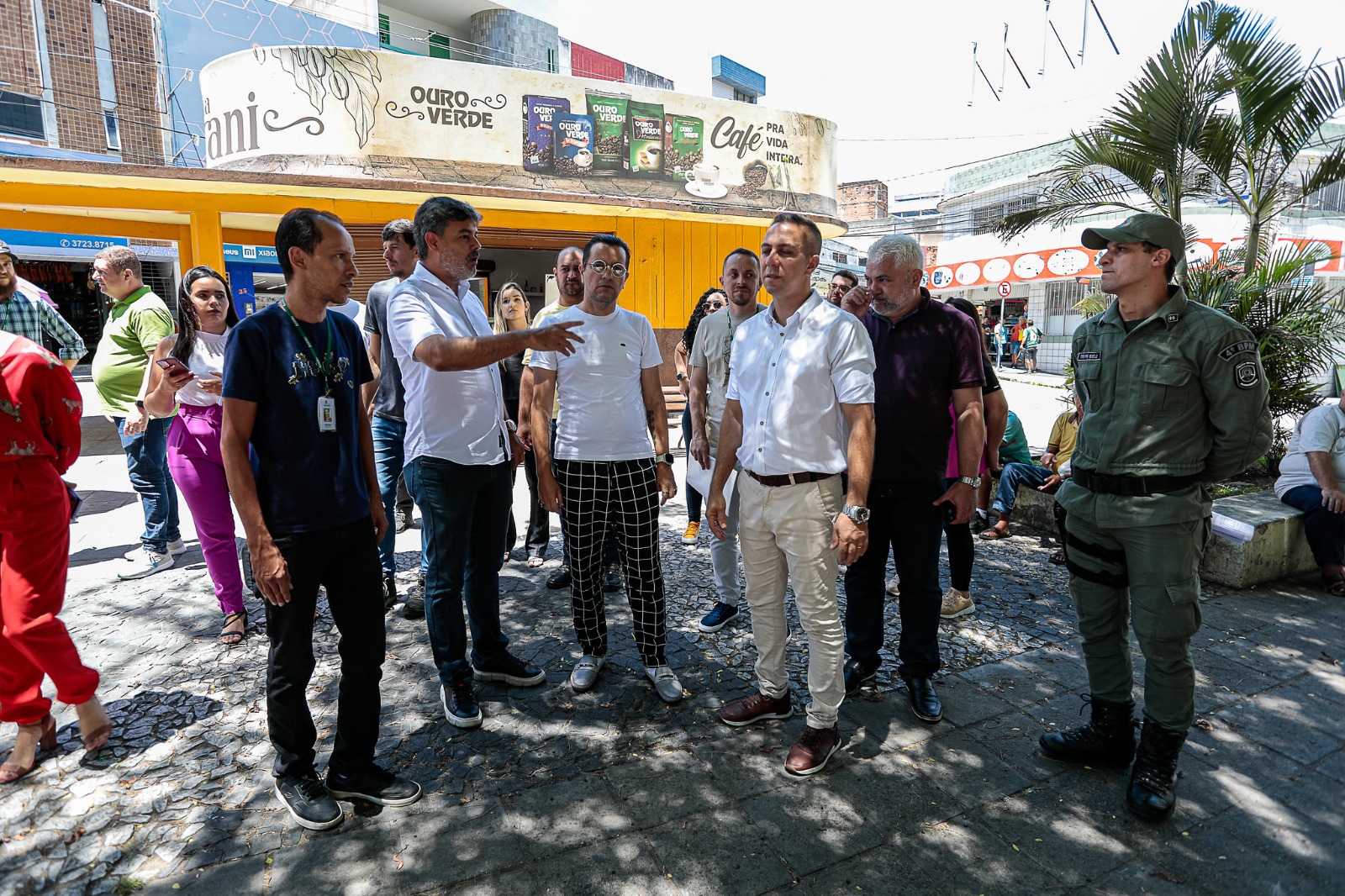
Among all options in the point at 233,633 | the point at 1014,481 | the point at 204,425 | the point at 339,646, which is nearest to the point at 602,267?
the point at 339,646

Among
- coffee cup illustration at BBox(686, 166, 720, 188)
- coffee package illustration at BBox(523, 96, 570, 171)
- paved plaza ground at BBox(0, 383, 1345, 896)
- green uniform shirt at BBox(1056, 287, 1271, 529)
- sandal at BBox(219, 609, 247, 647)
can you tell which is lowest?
paved plaza ground at BBox(0, 383, 1345, 896)

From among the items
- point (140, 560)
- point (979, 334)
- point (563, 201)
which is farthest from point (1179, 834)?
→ point (563, 201)

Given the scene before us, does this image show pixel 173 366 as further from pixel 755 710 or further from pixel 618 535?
pixel 755 710

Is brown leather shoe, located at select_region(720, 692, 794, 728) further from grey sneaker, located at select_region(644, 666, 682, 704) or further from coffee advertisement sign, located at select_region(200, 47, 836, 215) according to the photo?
coffee advertisement sign, located at select_region(200, 47, 836, 215)

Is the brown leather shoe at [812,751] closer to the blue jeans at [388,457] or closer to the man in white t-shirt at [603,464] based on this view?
the man in white t-shirt at [603,464]

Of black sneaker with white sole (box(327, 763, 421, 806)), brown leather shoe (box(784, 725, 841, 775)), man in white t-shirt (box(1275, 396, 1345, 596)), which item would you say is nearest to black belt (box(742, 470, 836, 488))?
brown leather shoe (box(784, 725, 841, 775))

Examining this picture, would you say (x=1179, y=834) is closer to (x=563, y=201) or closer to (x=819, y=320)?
(x=819, y=320)

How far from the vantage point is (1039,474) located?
603cm

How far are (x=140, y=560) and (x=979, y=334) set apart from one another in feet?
18.4

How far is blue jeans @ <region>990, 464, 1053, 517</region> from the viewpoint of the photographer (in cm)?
602

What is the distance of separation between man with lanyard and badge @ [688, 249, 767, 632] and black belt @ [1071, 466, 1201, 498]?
1736mm

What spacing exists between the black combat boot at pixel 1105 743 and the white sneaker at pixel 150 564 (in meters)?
5.48

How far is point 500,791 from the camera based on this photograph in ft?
8.77

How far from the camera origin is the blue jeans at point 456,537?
10.1ft
